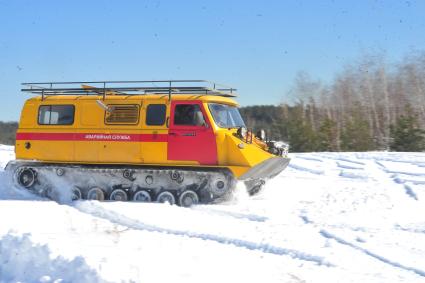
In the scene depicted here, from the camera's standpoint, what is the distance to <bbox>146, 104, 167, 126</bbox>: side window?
10.9 m

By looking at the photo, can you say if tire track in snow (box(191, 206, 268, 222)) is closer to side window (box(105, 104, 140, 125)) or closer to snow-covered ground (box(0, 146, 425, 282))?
snow-covered ground (box(0, 146, 425, 282))

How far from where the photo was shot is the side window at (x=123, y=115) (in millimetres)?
11008

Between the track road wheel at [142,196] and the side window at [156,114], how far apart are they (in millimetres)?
1478

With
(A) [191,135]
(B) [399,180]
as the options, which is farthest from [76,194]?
(B) [399,180]

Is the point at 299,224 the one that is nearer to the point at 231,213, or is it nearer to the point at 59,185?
the point at 231,213

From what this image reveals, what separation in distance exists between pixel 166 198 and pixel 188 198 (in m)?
0.48

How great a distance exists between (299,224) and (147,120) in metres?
4.12

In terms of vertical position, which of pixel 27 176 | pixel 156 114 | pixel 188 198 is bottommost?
pixel 188 198

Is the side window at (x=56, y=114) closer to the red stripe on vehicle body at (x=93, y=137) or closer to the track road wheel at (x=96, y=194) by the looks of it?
the red stripe on vehicle body at (x=93, y=137)

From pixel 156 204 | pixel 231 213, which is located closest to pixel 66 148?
pixel 156 204

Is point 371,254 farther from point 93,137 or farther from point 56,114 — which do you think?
point 56,114

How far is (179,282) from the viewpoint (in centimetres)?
529

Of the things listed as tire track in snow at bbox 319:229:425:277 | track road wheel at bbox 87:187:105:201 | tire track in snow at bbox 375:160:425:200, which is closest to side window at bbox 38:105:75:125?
track road wheel at bbox 87:187:105:201

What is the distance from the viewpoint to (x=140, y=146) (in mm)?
10820
